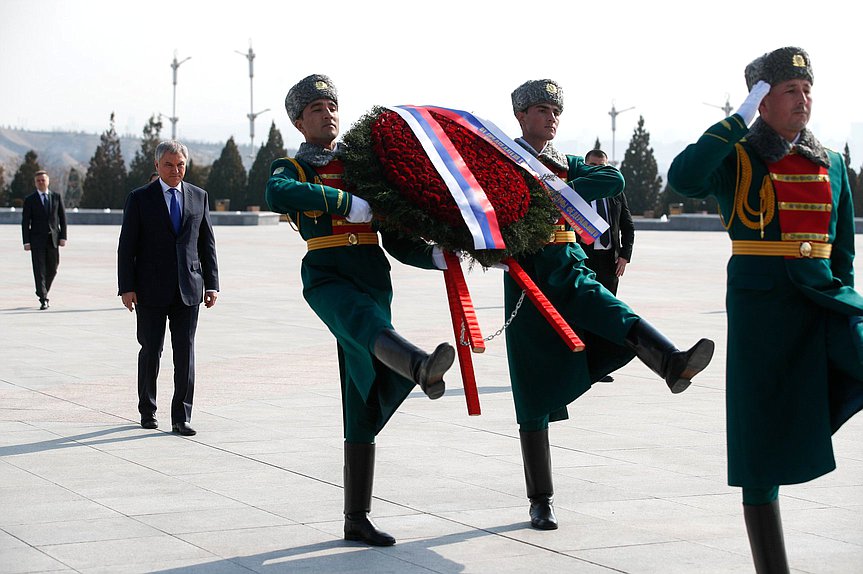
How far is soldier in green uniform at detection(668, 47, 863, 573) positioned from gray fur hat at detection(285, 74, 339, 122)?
1.85 metres

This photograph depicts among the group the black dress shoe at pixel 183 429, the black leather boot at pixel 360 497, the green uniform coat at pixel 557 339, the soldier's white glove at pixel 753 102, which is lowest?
the black dress shoe at pixel 183 429

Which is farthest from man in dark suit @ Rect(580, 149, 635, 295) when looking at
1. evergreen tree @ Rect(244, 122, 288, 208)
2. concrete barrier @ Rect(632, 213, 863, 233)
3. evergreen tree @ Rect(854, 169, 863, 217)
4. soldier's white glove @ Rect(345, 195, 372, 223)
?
evergreen tree @ Rect(244, 122, 288, 208)

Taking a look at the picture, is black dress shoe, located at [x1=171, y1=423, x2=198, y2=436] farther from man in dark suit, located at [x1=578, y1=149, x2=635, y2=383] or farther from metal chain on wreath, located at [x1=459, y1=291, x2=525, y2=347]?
man in dark suit, located at [x1=578, y1=149, x2=635, y2=383]

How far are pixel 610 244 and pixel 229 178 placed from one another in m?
52.1

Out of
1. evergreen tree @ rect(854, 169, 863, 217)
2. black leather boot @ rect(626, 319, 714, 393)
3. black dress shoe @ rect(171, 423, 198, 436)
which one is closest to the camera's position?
black leather boot @ rect(626, 319, 714, 393)

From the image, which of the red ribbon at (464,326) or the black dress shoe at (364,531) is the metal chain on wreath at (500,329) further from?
the black dress shoe at (364,531)

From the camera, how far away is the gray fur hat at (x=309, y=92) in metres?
5.70

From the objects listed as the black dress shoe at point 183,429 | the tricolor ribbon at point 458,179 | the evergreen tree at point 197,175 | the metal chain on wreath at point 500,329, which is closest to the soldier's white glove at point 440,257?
the tricolor ribbon at point 458,179

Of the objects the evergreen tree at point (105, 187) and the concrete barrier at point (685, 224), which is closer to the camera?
the concrete barrier at point (685, 224)

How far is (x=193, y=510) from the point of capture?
588 cm

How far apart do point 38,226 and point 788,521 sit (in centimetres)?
1322

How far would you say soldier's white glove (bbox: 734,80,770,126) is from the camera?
448 cm

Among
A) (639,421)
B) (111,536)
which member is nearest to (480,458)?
(639,421)

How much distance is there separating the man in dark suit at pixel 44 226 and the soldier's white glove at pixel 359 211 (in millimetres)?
11951
